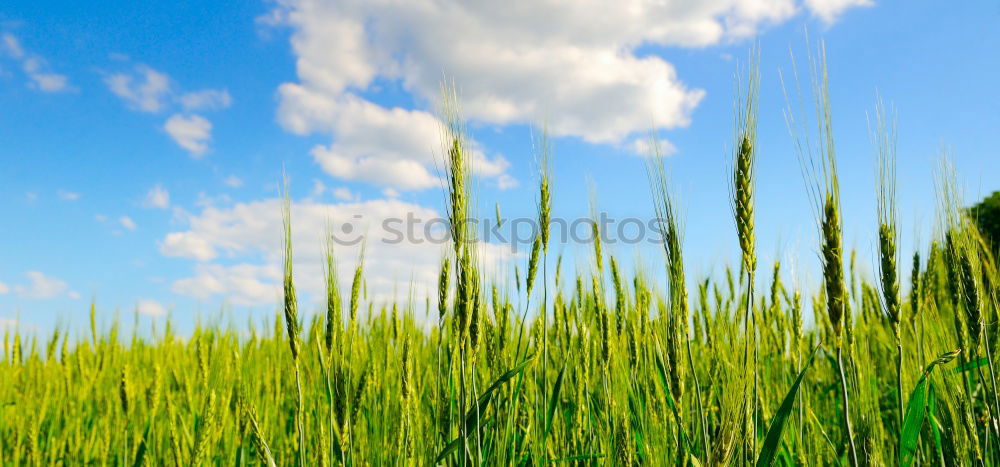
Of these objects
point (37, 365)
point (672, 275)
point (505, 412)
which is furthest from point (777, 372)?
point (37, 365)

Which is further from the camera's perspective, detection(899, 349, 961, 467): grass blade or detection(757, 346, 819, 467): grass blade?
detection(899, 349, 961, 467): grass blade

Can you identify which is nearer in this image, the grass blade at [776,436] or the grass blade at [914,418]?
the grass blade at [776,436]

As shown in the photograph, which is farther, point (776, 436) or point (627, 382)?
point (627, 382)

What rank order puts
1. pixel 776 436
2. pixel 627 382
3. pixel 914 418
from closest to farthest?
pixel 776 436
pixel 914 418
pixel 627 382

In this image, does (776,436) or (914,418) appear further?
A: (914,418)

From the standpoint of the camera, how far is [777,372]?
3.70 m

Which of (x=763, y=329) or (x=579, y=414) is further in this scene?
(x=763, y=329)

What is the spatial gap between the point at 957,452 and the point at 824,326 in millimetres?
1619

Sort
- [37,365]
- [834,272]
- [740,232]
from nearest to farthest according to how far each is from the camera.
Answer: [834,272] < [740,232] < [37,365]

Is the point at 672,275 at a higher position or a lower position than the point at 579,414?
higher

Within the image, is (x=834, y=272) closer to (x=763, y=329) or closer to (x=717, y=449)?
(x=717, y=449)

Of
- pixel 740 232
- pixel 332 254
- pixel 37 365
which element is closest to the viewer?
pixel 740 232

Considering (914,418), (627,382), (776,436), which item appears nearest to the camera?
(776,436)

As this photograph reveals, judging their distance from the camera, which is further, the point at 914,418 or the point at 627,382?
the point at 627,382
